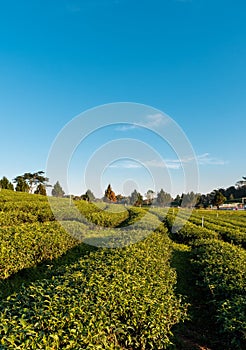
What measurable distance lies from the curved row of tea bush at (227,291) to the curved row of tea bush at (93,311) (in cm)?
89

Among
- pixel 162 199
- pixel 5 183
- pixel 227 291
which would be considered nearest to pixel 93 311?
pixel 227 291

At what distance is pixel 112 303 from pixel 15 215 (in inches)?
549

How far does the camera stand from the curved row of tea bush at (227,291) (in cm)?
502

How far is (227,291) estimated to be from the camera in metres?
6.55

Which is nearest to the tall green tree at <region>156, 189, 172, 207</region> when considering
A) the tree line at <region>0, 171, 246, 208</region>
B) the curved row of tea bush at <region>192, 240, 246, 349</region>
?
the tree line at <region>0, 171, 246, 208</region>

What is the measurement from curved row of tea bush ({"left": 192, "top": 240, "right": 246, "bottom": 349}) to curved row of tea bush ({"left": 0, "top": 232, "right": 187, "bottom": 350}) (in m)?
0.89

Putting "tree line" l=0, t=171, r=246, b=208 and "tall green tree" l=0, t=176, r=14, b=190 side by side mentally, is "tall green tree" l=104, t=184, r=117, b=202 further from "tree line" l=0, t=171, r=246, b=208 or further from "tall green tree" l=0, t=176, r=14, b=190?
"tall green tree" l=0, t=176, r=14, b=190

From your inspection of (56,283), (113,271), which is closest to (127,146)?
(113,271)

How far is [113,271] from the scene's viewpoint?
606cm

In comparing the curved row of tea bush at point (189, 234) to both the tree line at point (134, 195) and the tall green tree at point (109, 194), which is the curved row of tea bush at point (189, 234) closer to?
the tree line at point (134, 195)

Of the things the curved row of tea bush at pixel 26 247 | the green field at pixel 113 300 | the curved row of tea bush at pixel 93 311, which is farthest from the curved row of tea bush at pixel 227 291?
the curved row of tea bush at pixel 26 247

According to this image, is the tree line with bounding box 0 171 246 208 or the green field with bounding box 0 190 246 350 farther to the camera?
the tree line with bounding box 0 171 246 208

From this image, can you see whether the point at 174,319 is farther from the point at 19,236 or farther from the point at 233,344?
the point at 19,236

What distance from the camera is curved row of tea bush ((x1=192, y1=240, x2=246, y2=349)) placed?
5.02 meters
